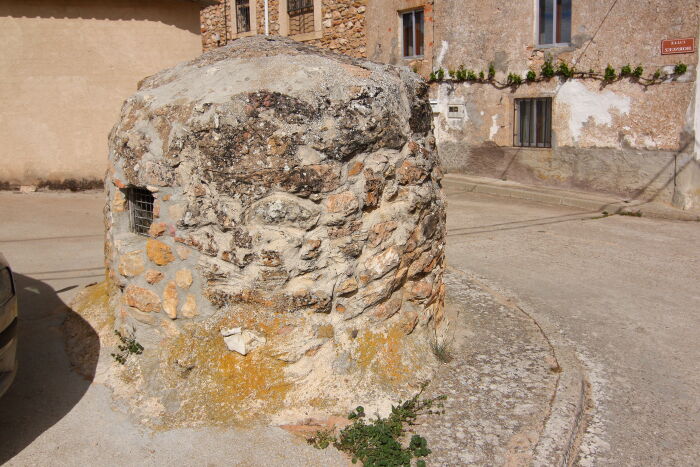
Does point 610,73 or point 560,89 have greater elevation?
point 610,73

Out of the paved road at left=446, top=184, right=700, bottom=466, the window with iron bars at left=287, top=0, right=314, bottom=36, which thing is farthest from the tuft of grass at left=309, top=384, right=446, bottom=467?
the window with iron bars at left=287, top=0, right=314, bottom=36

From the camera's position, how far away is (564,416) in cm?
388

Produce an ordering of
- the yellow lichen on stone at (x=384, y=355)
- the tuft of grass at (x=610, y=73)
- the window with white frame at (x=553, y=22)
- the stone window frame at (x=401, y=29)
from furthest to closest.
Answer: the stone window frame at (x=401, y=29)
the window with white frame at (x=553, y=22)
the tuft of grass at (x=610, y=73)
the yellow lichen on stone at (x=384, y=355)

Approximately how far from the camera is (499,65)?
45.8 feet

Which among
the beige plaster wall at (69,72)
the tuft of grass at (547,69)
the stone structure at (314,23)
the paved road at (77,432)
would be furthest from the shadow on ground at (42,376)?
the stone structure at (314,23)

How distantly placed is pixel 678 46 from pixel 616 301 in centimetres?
687

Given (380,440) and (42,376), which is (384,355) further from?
(42,376)

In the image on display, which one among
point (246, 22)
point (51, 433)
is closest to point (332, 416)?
point (51, 433)

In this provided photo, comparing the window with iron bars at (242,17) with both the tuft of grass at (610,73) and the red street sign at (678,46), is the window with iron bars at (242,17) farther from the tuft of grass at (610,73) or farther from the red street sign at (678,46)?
the red street sign at (678,46)

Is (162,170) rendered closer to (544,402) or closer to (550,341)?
(544,402)

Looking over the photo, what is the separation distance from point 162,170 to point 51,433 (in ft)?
5.29

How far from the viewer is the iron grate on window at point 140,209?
444 centimetres

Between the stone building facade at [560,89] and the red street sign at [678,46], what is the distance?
78mm

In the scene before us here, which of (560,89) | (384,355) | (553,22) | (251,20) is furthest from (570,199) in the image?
(251,20)
